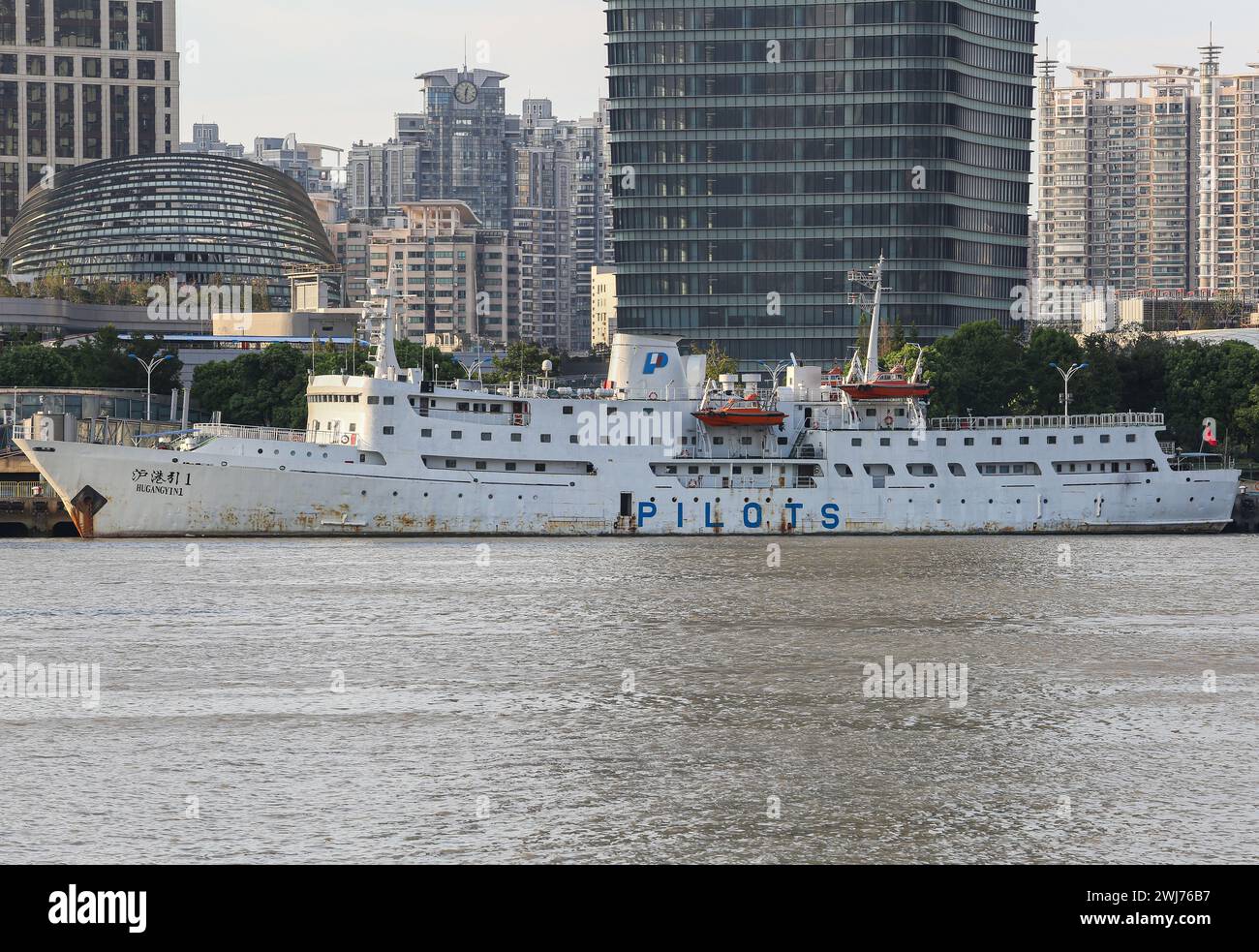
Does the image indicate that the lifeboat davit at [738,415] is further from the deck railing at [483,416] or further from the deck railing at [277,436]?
the deck railing at [277,436]

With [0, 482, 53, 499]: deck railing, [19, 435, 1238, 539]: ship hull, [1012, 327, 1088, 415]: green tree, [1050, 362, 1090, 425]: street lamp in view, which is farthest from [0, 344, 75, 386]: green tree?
[1050, 362, 1090, 425]: street lamp

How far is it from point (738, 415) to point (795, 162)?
262 feet

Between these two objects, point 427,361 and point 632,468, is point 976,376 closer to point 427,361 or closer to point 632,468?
point 427,361

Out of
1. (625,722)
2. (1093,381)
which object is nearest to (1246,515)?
(1093,381)

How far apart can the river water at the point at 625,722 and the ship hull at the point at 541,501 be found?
1606 centimetres

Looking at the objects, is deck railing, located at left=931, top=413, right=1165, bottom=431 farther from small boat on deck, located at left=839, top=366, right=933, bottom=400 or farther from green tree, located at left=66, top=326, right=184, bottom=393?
green tree, located at left=66, top=326, right=184, bottom=393

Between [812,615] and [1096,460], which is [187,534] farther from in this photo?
[1096,460]

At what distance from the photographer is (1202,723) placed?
33219 millimetres

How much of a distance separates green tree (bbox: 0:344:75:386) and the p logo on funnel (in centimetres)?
6176

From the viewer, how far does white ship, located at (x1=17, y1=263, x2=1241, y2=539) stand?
257 feet

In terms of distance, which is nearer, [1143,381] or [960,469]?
[960,469]

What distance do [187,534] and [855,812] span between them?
59.2 meters

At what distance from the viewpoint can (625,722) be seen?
33.1m
